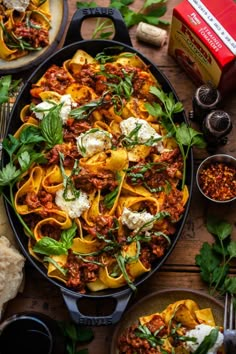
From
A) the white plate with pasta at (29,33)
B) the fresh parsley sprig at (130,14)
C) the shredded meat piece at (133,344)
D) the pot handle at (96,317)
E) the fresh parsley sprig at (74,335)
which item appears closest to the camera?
the pot handle at (96,317)

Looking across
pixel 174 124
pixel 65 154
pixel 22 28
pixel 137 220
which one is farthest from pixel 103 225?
pixel 22 28

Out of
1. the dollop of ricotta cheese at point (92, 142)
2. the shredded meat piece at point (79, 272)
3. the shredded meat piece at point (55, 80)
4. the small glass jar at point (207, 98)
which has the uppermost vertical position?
the small glass jar at point (207, 98)

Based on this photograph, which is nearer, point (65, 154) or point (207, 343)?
point (207, 343)

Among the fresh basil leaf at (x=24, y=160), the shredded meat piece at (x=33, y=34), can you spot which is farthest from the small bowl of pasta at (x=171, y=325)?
the shredded meat piece at (x=33, y=34)

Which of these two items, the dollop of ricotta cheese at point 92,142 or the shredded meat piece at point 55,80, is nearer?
the dollop of ricotta cheese at point 92,142

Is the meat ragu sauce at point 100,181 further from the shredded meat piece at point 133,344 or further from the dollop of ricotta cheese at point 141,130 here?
the shredded meat piece at point 133,344

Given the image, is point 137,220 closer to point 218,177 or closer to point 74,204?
point 74,204

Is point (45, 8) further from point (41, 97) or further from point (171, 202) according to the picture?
point (171, 202)
